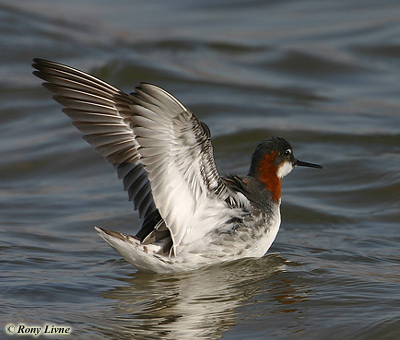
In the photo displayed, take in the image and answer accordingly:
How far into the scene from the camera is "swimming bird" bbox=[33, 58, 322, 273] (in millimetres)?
5750

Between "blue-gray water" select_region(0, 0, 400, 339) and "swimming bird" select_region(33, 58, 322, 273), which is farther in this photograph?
"blue-gray water" select_region(0, 0, 400, 339)

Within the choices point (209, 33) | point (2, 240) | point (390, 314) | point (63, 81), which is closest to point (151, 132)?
point (63, 81)

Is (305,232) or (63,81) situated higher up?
(63,81)

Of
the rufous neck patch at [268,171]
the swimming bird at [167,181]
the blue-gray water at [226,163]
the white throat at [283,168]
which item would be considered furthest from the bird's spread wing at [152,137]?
the white throat at [283,168]

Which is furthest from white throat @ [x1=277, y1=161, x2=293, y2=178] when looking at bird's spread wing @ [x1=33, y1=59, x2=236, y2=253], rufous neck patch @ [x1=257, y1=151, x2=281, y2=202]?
bird's spread wing @ [x1=33, y1=59, x2=236, y2=253]

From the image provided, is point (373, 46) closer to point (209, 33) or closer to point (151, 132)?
point (209, 33)

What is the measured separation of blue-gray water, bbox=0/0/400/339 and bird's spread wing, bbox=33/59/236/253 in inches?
29.4

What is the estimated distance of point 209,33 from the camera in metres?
14.9

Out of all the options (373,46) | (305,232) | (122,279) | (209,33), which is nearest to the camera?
(122,279)

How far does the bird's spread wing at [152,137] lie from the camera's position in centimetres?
566

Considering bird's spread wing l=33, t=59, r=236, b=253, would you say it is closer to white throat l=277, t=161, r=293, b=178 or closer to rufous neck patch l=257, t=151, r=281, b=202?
rufous neck patch l=257, t=151, r=281, b=202

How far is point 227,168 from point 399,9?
22.8 feet

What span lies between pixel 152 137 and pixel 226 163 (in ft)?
14.6

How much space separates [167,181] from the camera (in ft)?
19.8
